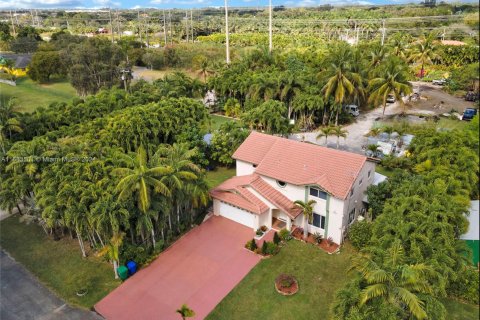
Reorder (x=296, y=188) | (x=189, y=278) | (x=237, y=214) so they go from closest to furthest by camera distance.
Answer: (x=189, y=278) → (x=296, y=188) → (x=237, y=214)

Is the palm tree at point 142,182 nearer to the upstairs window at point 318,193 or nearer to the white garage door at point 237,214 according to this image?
the white garage door at point 237,214

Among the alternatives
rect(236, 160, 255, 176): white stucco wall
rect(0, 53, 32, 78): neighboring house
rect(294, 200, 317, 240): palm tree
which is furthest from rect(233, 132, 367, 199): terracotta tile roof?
rect(0, 53, 32, 78): neighboring house

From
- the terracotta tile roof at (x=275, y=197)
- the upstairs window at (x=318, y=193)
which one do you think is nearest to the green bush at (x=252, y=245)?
the terracotta tile roof at (x=275, y=197)

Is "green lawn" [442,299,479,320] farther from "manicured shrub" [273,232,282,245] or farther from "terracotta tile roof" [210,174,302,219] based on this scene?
"manicured shrub" [273,232,282,245]

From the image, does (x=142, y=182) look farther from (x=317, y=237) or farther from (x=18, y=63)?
(x=18, y=63)

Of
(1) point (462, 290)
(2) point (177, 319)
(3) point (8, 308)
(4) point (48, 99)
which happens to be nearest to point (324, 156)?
(1) point (462, 290)

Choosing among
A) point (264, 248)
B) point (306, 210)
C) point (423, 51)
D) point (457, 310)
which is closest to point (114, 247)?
point (264, 248)
